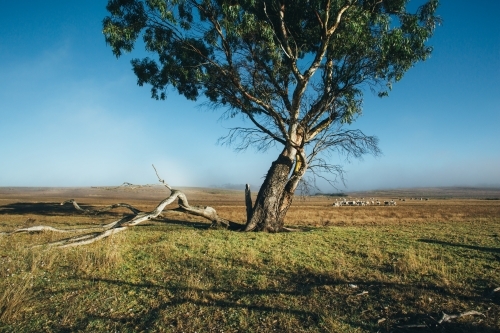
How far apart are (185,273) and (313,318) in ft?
10.00

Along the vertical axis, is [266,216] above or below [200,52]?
below

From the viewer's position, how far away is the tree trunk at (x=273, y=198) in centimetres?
1336

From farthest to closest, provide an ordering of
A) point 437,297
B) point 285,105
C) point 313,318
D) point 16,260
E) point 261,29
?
1. point 285,105
2. point 261,29
3. point 16,260
4. point 437,297
5. point 313,318

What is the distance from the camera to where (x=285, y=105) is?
14.6 m

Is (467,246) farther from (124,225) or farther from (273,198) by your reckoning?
(124,225)

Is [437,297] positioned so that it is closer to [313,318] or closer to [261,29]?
[313,318]

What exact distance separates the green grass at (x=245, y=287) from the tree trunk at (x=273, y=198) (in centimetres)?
375

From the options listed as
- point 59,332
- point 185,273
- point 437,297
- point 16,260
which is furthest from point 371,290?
point 16,260

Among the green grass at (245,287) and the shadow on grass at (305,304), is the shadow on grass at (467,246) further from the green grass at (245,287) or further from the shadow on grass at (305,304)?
the shadow on grass at (305,304)

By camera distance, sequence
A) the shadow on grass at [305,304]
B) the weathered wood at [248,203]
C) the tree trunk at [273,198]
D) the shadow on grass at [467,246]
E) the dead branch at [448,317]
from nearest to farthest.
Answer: the dead branch at [448,317]
the shadow on grass at [305,304]
the shadow on grass at [467,246]
the tree trunk at [273,198]
the weathered wood at [248,203]

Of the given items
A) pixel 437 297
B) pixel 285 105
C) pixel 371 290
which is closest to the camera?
pixel 437 297

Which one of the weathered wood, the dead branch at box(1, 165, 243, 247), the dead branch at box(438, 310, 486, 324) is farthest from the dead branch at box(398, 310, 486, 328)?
the weathered wood

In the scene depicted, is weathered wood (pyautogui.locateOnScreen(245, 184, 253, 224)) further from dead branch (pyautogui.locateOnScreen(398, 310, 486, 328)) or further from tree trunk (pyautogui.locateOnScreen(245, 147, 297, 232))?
dead branch (pyautogui.locateOnScreen(398, 310, 486, 328))

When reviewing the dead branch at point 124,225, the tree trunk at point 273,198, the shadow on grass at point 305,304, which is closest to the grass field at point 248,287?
the shadow on grass at point 305,304
